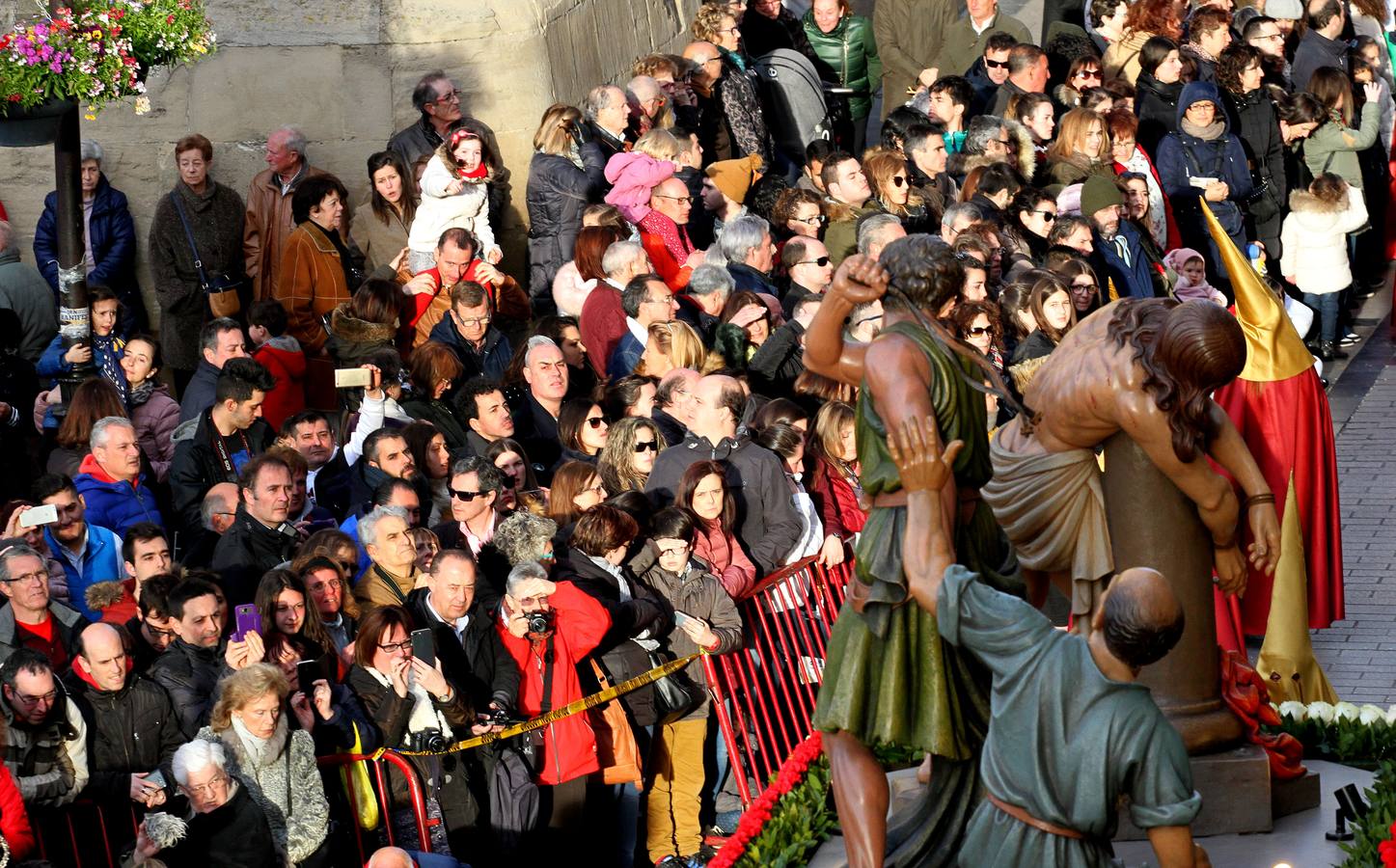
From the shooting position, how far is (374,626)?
30.5 feet

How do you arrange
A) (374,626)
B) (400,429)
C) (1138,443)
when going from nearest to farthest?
(1138,443), (374,626), (400,429)

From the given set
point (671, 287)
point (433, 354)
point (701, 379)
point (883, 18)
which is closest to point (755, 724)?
point (701, 379)

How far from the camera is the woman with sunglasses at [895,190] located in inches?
587

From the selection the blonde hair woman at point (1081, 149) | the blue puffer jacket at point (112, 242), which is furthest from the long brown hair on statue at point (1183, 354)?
the blonde hair woman at point (1081, 149)

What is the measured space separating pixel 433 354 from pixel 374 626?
279 centimetres

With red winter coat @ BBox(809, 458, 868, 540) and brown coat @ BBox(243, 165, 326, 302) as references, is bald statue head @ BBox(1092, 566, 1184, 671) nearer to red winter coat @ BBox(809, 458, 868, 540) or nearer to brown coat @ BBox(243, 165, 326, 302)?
red winter coat @ BBox(809, 458, 868, 540)

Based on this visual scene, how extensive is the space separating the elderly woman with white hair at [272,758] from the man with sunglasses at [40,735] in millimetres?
471

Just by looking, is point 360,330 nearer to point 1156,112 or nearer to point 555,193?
point 555,193

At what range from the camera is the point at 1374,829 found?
7.67 metres

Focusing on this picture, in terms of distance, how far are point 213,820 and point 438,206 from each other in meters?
5.56

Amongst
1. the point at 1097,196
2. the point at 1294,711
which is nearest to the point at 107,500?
the point at 1294,711

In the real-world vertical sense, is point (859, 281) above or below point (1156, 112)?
below

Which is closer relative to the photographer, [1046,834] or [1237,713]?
[1046,834]

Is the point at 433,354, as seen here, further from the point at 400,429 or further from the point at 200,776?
the point at 200,776
